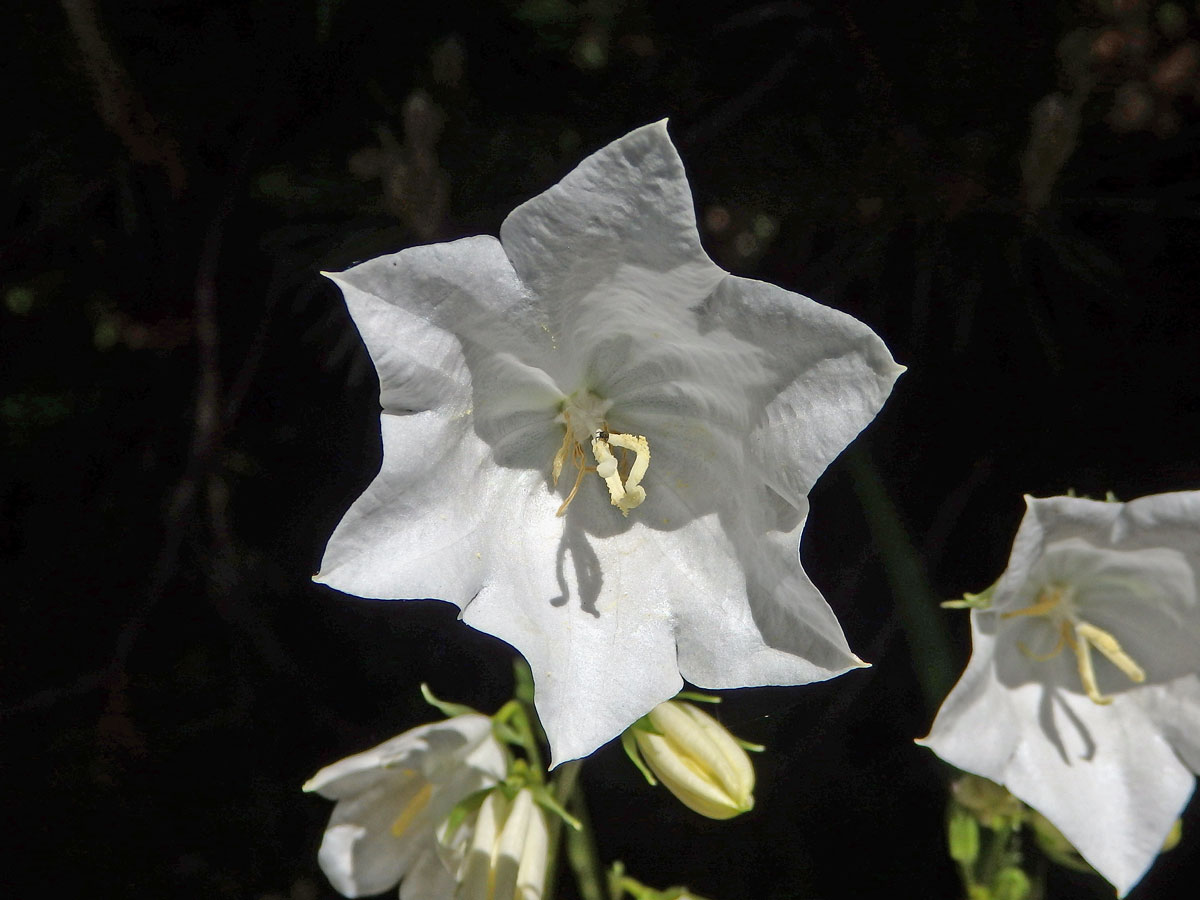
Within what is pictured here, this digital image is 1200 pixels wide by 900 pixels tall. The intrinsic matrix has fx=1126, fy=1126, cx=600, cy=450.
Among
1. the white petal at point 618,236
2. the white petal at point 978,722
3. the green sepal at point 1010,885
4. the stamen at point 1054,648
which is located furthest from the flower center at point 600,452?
the green sepal at point 1010,885

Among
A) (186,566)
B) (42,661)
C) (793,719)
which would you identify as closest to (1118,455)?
(793,719)

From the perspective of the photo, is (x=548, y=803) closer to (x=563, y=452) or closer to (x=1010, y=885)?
(x=563, y=452)

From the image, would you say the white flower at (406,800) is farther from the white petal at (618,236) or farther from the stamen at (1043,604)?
the stamen at (1043,604)

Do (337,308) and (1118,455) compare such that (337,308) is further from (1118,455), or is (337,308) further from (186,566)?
(1118,455)

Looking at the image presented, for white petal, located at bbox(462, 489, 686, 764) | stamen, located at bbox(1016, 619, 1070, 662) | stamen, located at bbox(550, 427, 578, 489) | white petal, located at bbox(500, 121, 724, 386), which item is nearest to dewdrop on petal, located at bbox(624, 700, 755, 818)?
white petal, located at bbox(462, 489, 686, 764)

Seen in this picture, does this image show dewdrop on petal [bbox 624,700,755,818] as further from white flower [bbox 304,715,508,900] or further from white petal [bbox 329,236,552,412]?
white petal [bbox 329,236,552,412]
